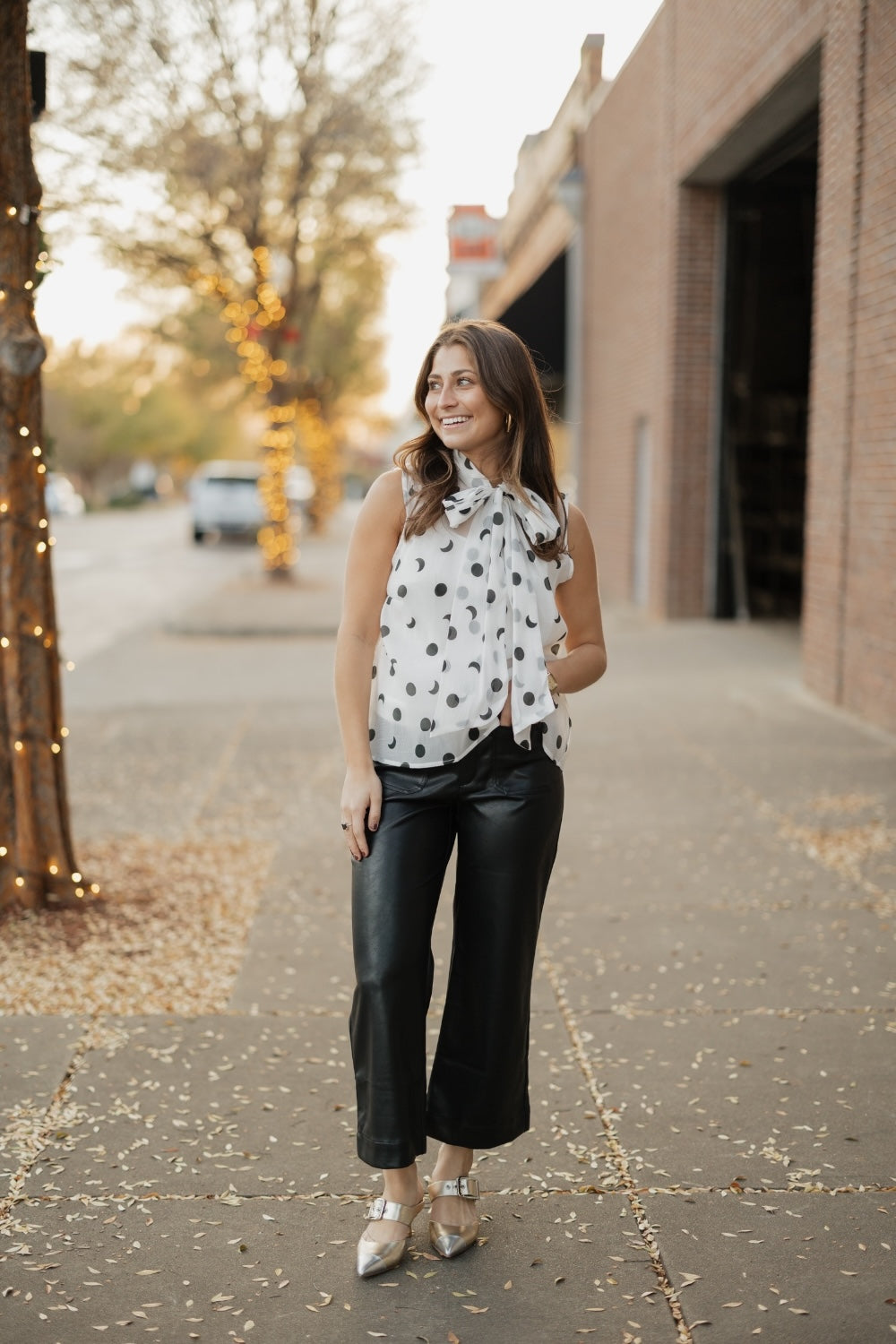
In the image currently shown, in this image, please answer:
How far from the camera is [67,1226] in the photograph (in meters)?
3.05

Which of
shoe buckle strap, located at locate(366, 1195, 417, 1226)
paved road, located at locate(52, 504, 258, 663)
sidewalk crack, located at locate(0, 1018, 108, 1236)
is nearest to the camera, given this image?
shoe buckle strap, located at locate(366, 1195, 417, 1226)

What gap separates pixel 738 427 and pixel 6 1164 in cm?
1348

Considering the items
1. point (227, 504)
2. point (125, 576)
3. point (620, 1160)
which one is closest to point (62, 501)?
point (227, 504)

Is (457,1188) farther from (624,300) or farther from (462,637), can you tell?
(624,300)

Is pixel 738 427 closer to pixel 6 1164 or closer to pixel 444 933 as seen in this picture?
pixel 444 933

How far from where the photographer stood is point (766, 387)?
53.9ft

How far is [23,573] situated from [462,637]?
8.93 feet

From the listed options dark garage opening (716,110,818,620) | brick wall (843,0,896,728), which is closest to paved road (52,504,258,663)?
brick wall (843,0,896,728)

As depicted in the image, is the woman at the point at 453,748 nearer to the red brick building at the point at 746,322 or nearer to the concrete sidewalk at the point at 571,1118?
the concrete sidewalk at the point at 571,1118

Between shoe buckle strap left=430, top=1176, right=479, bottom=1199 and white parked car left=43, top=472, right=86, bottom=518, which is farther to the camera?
white parked car left=43, top=472, right=86, bottom=518

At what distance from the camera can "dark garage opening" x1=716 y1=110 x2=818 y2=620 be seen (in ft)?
47.5

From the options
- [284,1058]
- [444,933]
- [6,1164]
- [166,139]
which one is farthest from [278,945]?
[166,139]

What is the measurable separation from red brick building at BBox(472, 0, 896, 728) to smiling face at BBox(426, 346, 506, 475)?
20.4 ft

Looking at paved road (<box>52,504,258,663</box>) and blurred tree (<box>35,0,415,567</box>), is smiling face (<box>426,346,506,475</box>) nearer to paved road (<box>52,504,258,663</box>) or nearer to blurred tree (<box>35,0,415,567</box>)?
paved road (<box>52,504,258,663</box>)
